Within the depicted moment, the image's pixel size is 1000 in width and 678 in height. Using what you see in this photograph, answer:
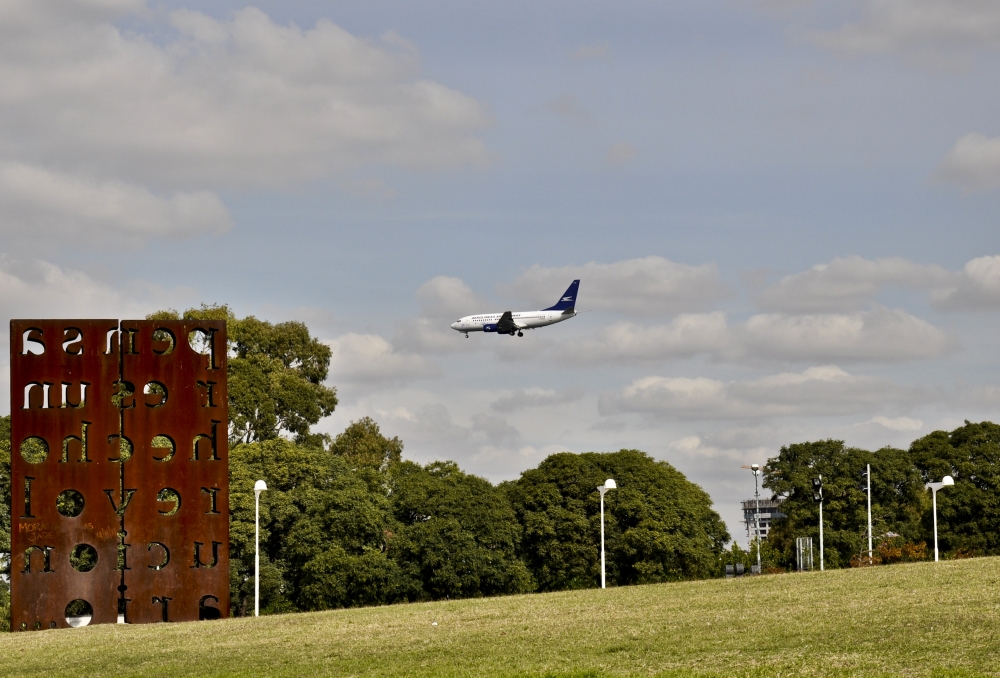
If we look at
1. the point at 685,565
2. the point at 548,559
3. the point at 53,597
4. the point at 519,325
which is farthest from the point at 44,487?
the point at 519,325

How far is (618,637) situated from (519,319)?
62.2 metres

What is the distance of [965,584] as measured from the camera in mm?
33125

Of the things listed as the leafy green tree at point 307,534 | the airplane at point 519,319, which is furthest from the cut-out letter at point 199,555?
the airplane at point 519,319

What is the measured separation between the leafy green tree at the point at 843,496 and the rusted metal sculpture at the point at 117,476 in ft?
138

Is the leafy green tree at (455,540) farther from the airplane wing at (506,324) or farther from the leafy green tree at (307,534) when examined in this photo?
the airplane wing at (506,324)

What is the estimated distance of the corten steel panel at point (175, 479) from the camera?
36375 mm

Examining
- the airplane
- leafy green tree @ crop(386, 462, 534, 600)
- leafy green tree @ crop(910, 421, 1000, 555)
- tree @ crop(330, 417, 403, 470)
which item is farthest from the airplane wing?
leafy green tree @ crop(910, 421, 1000, 555)

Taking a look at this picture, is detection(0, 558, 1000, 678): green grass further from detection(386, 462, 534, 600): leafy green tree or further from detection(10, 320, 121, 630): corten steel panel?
detection(386, 462, 534, 600): leafy green tree

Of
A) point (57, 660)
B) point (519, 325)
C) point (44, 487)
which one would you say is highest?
point (519, 325)

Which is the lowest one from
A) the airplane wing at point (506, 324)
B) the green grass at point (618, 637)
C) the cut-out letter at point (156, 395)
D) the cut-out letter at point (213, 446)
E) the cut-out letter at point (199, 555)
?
the green grass at point (618, 637)

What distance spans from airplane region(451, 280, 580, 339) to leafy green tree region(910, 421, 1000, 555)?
2435cm

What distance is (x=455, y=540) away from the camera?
196 ft

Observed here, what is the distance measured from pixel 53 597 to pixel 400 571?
79.9 feet

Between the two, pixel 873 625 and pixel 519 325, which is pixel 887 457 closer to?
pixel 519 325
